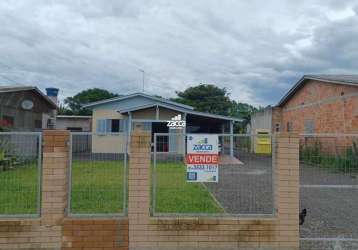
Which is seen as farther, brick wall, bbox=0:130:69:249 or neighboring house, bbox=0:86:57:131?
neighboring house, bbox=0:86:57:131

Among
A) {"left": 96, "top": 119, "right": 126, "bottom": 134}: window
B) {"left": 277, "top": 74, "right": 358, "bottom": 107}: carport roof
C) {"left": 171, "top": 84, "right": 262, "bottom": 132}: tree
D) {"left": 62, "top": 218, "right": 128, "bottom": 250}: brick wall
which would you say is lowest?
{"left": 62, "top": 218, "right": 128, "bottom": 250}: brick wall

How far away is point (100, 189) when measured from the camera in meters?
7.58

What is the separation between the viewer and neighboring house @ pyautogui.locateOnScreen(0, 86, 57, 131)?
2253cm

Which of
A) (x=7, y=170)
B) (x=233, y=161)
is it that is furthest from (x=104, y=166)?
(x=233, y=161)

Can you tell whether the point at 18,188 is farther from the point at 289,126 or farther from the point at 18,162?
the point at 289,126

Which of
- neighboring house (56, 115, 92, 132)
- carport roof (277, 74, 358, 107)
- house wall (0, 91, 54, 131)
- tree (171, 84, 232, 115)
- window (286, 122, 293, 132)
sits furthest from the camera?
tree (171, 84, 232, 115)

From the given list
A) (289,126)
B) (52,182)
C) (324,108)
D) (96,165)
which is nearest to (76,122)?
(289,126)

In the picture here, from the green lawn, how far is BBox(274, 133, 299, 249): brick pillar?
5.05ft

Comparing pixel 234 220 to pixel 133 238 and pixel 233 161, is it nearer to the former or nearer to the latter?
pixel 233 161

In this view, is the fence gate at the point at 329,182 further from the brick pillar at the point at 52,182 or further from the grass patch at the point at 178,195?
the brick pillar at the point at 52,182

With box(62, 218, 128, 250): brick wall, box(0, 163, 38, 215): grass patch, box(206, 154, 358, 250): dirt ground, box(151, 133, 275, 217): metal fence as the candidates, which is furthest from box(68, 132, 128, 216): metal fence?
Result: box(206, 154, 358, 250): dirt ground

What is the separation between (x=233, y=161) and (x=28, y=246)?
10.9ft

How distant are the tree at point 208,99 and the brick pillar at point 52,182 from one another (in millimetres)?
57064

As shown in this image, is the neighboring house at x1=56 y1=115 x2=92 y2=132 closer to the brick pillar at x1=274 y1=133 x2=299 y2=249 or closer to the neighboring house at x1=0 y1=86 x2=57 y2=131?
the neighboring house at x1=0 y1=86 x2=57 y2=131
